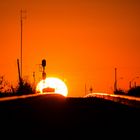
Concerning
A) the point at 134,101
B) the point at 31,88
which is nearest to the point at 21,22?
the point at 31,88

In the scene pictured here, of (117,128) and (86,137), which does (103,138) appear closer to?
(86,137)

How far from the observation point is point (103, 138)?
34.5ft

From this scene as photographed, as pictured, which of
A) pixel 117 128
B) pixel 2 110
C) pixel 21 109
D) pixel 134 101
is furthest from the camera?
pixel 134 101

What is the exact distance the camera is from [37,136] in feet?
34.4

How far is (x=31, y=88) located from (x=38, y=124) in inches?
4224

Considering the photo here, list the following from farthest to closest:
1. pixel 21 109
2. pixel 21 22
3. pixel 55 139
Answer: pixel 21 22 < pixel 21 109 < pixel 55 139

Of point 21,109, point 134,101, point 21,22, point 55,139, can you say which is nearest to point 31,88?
point 21,22

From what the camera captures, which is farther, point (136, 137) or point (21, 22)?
point (21, 22)

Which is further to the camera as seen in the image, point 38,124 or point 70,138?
point 38,124

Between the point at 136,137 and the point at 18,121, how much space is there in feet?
13.3

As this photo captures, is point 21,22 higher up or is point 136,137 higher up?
point 21,22

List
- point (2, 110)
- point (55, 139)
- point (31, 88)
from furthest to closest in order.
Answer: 1. point (31, 88)
2. point (2, 110)
3. point (55, 139)

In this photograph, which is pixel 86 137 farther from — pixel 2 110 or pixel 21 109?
pixel 21 109

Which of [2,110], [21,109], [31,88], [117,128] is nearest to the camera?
[117,128]
